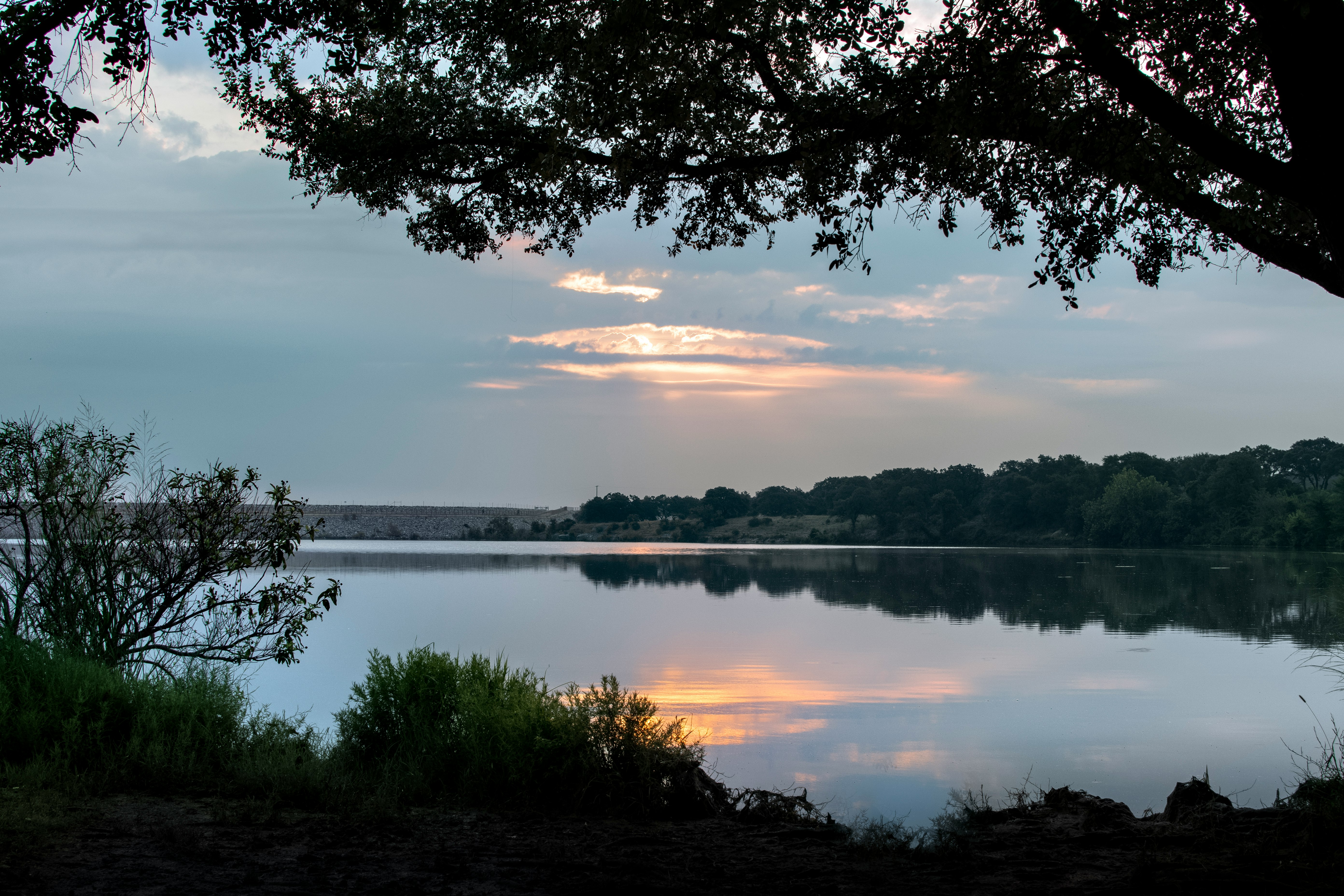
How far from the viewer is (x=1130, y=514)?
74.1 m

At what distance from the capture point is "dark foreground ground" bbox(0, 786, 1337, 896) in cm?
489

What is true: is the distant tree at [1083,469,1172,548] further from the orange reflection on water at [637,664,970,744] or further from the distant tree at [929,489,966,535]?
the orange reflection on water at [637,664,970,744]

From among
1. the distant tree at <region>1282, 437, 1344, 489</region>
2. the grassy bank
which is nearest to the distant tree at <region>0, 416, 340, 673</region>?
the grassy bank

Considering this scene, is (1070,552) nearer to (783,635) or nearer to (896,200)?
(783,635)

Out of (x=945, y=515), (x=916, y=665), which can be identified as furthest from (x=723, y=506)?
(x=916, y=665)

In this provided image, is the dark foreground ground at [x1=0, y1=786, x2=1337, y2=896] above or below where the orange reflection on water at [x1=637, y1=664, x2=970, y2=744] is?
above

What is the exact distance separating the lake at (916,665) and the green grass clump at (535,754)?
2.25 metres

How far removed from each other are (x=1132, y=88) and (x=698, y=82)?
3.13 metres

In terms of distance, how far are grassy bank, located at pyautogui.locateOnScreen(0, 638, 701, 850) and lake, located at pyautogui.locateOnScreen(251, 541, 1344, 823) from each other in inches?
96.3

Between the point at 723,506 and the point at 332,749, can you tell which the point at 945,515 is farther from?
the point at 332,749

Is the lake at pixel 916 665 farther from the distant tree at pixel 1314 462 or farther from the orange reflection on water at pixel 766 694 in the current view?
the distant tree at pixel 1314 462

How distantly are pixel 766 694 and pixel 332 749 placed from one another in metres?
7.54

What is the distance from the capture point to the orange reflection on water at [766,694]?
39.7 ft

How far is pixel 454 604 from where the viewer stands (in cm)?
2695
